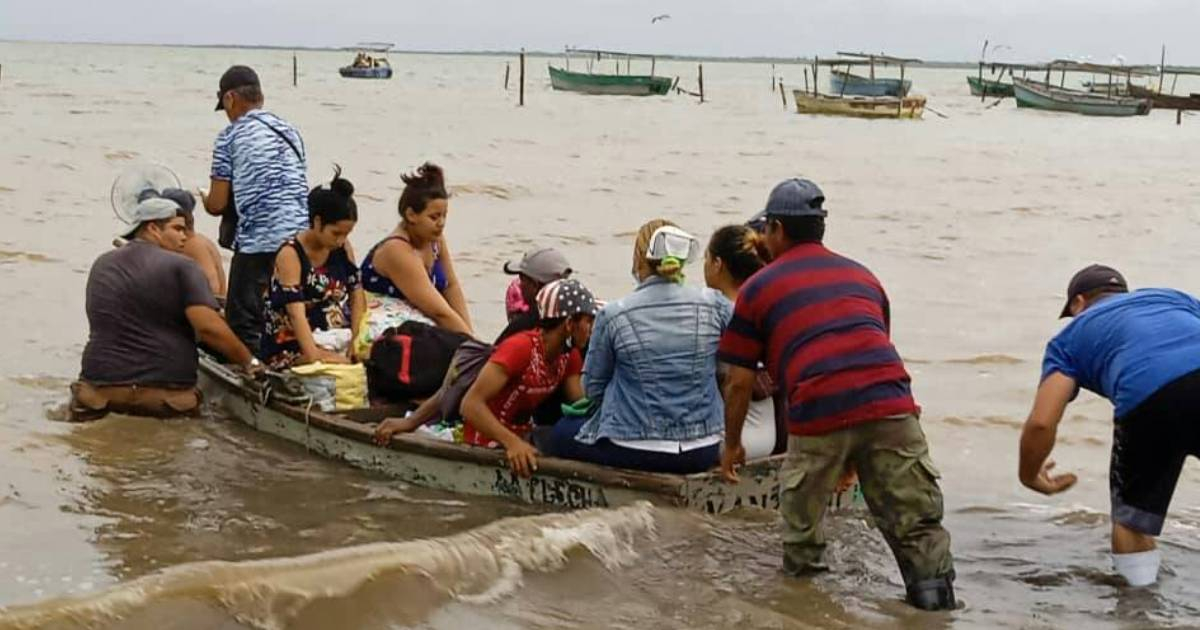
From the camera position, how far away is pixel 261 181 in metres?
8.23

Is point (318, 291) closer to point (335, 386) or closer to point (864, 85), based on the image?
point (335, 386)

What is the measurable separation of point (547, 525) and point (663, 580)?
0.58m

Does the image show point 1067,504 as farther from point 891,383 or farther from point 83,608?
point 83,608

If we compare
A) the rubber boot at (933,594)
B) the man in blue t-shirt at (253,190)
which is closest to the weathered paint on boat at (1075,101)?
the man in blue t-shirt at (253,190)

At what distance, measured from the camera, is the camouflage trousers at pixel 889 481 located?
4.98 meters

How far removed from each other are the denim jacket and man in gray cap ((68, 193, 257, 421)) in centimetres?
262

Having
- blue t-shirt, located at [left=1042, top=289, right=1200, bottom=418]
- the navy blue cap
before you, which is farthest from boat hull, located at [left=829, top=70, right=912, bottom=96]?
the navy blue cap

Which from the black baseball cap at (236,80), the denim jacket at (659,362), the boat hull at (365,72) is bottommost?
the boat hull at (365,72)

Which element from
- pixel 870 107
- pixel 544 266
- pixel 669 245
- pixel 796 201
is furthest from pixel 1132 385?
pixel 870 107

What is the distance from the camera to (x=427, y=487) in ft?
22.5

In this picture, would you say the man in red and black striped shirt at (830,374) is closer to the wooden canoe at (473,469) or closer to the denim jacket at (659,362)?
the denim jacket at (659,362)

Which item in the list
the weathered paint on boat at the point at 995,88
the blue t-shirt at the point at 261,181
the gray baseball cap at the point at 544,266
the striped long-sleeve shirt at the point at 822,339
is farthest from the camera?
the weathered paint on boat at the point at 995,88

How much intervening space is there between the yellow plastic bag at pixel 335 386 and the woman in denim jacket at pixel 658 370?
165 centimetres

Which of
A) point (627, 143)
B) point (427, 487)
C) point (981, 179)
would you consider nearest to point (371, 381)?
point (427, 487)
